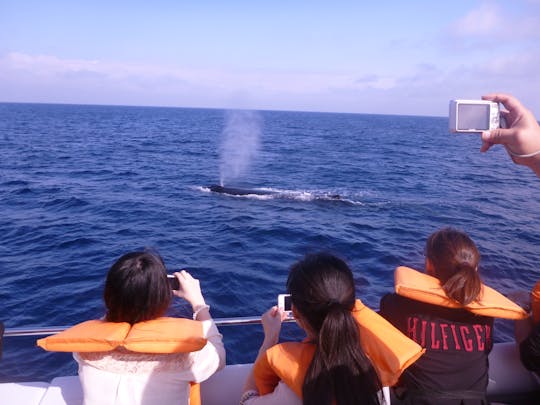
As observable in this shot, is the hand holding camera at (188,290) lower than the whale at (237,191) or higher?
higher

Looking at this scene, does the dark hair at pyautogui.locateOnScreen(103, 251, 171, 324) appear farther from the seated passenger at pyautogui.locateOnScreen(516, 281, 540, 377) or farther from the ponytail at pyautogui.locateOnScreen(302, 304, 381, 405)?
the seated passenger at pyautogui.locateOnScreen(516, 281, 540, 377)

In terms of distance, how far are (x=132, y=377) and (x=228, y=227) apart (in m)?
16.4

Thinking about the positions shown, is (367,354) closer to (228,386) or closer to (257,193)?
(228,386)

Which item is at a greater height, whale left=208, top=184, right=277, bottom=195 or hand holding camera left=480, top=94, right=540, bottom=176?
hand holding camera left=480, top=94, right=540, bottom=176

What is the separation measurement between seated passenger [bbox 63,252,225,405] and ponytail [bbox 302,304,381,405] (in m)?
0.94

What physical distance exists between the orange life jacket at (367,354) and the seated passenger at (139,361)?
503 millimetres

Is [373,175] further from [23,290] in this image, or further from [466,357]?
[466,357]

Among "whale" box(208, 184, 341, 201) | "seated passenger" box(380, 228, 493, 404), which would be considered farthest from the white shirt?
"whale" box(208, 184, 341, 201)

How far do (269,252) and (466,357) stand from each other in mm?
12759

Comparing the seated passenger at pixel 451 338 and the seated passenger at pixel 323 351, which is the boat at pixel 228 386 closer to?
the seated passenger at pixel 451 338

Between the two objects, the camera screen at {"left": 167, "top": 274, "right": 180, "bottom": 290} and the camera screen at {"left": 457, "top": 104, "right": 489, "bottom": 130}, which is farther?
the camera screen at {"left": 167, "top": 274, "right": 180, "bottom": 290}

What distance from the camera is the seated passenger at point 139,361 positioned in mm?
3070

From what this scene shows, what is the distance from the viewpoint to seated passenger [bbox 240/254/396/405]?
260 cm

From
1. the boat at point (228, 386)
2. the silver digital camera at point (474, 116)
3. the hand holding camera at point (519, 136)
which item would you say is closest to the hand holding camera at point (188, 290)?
the boat at point (228, 386)
